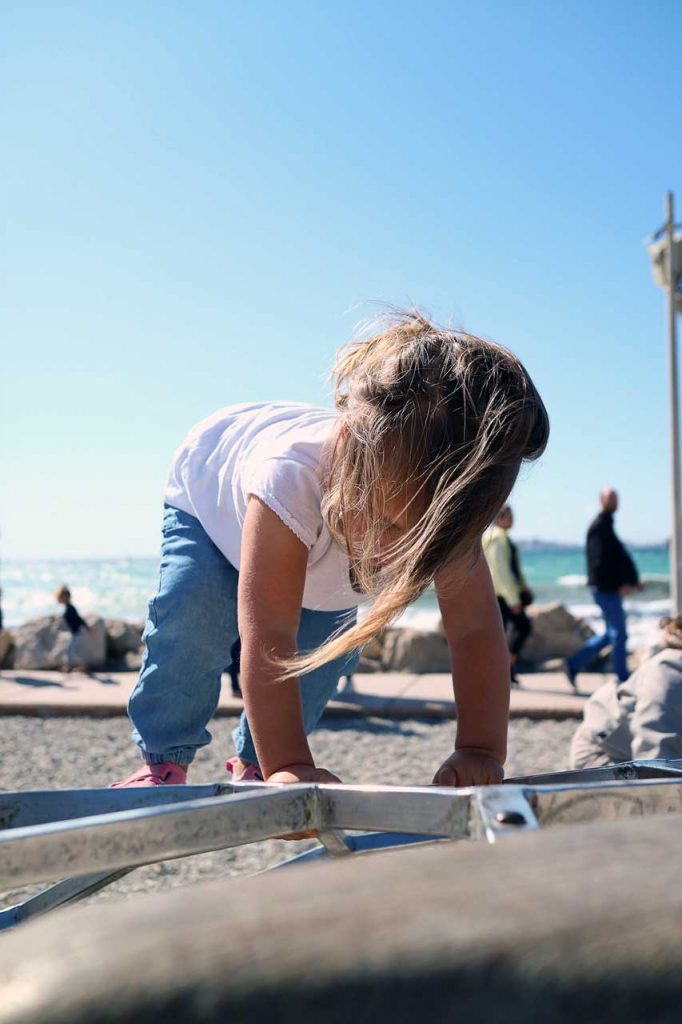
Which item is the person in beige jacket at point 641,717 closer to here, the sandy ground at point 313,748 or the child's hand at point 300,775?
the sandy ground at point 313,748

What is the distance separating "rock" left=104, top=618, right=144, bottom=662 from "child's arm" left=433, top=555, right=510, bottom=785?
10088mm

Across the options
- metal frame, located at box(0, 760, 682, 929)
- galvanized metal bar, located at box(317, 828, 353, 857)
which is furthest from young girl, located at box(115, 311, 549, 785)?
metal frame, located at box(0, 760, 682, 929)

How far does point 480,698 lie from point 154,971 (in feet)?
5.22

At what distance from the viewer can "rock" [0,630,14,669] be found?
1087cm

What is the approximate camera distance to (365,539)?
69.0 inches

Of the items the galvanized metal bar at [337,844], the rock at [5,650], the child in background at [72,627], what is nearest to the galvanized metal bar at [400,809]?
the galvanized metal bar at [337,844]

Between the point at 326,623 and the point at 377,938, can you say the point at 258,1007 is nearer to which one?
the point at 377,938

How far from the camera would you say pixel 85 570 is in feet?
234

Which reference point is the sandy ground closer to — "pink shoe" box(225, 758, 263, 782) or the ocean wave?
"pink shoe" box(225, 758, 263, 782)

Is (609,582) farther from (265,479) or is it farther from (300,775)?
(300,775)

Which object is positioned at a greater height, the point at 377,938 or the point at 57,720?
the point at 377,938

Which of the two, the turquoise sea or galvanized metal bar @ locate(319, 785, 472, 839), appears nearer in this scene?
galvanized metal bar @ locate(319, 785, 472, 839)

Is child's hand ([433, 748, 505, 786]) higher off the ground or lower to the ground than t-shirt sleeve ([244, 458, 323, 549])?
lower

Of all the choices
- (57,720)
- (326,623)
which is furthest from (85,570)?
(326,623)
